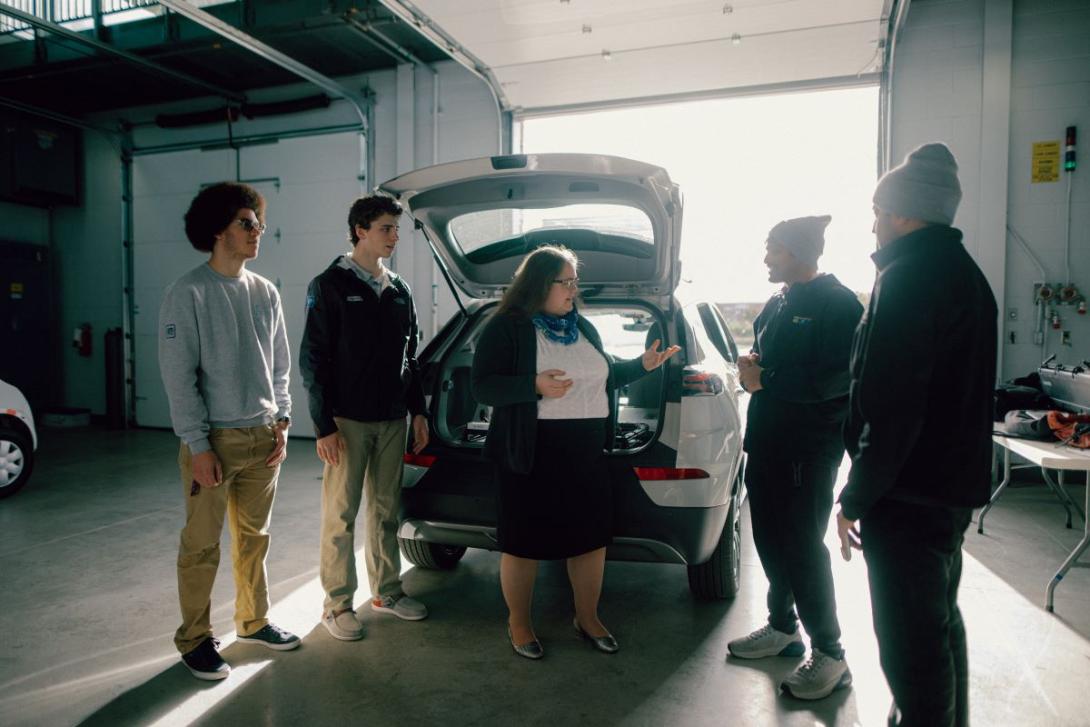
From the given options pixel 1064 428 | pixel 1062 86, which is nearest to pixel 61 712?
pixel 1064 428

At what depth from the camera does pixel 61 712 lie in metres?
2.08

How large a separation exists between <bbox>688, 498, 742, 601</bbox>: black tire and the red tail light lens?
119 cm

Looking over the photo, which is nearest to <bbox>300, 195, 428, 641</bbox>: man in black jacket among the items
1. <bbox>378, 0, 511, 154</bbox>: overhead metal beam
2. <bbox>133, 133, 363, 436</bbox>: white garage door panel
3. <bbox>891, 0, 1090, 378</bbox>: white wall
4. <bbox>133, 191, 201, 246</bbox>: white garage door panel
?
<bbox>378, 0, 511, 154</bbox>: overhead metal beam

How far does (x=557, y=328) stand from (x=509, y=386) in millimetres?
271

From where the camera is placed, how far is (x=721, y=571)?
286 centimetres

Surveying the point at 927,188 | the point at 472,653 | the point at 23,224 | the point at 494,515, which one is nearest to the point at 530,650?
the point at 472,653

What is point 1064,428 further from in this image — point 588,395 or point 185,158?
point 185,158

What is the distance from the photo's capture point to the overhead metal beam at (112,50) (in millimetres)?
5062

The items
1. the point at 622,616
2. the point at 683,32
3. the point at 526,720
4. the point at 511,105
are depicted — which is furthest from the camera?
the point at 511,105

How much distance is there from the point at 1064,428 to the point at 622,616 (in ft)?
6.92

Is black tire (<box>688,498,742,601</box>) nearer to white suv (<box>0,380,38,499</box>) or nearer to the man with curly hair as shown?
the man with curly hair

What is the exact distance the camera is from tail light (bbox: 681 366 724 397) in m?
2.46

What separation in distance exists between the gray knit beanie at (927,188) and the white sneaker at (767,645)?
1.57m

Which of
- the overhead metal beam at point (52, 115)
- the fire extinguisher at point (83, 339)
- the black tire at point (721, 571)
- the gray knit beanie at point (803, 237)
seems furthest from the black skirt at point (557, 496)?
the fire extinguisher at point (83, 339)
